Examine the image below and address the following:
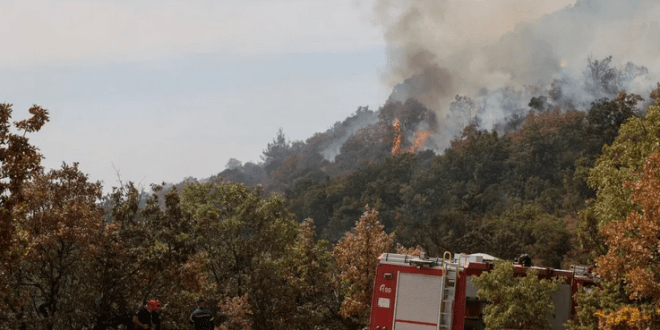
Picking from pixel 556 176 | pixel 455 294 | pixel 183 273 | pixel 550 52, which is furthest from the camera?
pixel 550 52

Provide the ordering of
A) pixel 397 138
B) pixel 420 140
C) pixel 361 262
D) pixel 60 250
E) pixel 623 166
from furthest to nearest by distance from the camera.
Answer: pixel 397 138, pixel 420 140, pixel 361 262, pixel 623 166, pixel 60 250

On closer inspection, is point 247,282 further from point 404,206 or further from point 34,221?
point 404,206

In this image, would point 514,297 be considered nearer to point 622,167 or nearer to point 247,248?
point 622,167

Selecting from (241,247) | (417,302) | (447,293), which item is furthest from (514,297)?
(241,247)

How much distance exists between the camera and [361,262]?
37.5 meters

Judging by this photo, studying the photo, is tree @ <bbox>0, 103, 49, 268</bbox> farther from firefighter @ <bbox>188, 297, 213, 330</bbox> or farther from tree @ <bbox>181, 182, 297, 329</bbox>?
tree @ <bbox>181, 182, 297, 329</bbox>

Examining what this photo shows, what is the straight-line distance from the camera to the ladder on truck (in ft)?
64.0

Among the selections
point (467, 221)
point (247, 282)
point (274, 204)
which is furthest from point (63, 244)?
point (467, 221)

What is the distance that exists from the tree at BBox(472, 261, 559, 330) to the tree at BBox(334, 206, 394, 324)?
1481 cm

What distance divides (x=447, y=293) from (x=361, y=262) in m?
17.8

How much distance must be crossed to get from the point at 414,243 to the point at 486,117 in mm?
85629

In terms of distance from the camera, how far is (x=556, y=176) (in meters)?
95.7

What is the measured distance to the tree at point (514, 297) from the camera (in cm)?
2030

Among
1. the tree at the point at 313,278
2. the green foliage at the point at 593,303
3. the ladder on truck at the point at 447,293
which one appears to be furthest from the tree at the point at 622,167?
the tree at the point at 313,278
